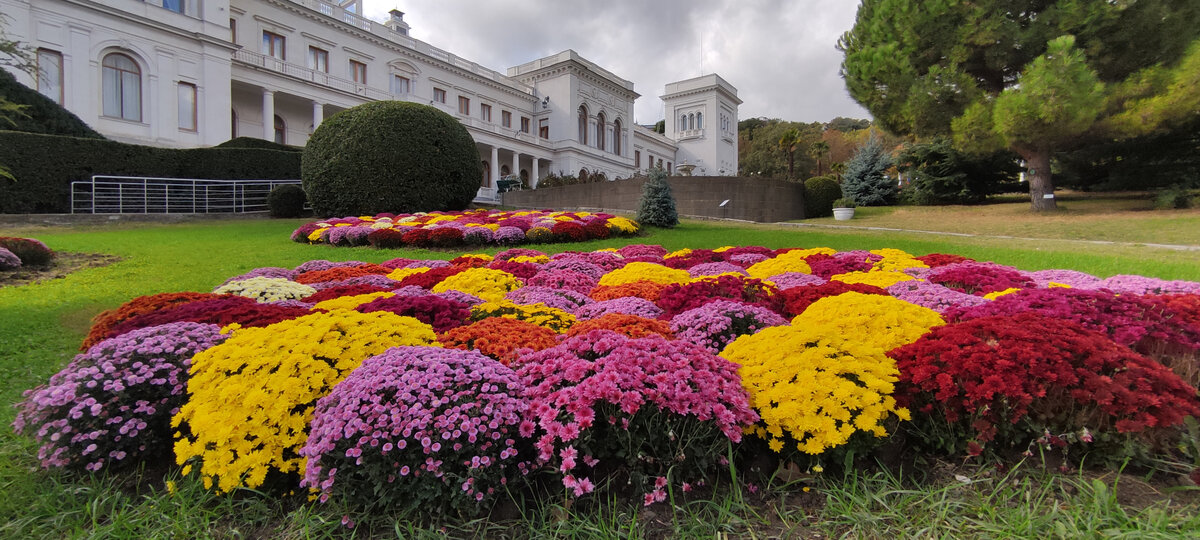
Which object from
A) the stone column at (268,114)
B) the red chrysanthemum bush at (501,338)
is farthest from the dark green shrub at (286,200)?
the red chrysanthemum bush at (501,338)

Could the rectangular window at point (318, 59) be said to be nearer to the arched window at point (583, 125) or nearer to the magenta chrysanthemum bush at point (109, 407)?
the arched window at point (583, 125)

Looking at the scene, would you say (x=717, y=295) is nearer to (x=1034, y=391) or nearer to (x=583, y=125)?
(x=1034, y=391)

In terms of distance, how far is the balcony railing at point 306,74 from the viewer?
22.3m

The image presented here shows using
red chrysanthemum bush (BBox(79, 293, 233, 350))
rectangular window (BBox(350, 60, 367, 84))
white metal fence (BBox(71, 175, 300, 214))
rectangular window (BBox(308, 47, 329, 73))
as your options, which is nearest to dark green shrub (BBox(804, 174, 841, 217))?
white metal fence (BBox(71, 175, 300, 214))

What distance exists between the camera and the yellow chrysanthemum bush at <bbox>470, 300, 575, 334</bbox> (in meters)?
3.14

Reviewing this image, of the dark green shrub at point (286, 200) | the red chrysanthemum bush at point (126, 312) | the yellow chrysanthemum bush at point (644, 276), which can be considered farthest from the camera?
the dark green shrub at point (286, 200)

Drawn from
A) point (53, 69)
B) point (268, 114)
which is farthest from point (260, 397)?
point (268, 114)

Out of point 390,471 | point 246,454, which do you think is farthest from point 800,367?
point 246,454

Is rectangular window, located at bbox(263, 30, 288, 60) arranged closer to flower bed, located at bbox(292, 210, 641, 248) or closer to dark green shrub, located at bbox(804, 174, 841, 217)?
flower bed, located at bbox(292, 210, 641, 248)

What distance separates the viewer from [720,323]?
9.43 feet

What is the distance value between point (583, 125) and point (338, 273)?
108 ft

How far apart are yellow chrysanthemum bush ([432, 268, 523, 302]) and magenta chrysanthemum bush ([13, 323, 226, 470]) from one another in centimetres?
244

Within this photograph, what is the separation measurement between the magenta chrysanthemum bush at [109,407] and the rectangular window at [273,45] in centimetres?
2693

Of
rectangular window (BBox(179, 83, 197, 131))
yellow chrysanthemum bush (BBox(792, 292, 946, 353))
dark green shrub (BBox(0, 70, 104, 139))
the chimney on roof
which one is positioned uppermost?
the chimney on roof
